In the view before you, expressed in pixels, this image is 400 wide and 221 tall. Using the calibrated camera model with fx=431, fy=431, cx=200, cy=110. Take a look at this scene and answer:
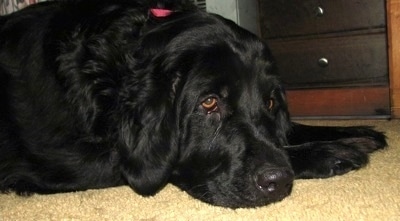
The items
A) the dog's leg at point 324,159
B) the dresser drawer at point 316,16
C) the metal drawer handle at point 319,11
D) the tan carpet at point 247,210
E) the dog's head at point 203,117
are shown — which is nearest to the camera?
the tan carpet at point 247,210

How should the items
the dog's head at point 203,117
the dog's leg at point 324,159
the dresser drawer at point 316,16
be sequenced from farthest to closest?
the dresser drawer at point 316,16 → the dog's leg at point 324,159 → the dog's head at point 203,117

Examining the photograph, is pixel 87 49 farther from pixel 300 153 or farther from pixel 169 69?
pixel 300 153

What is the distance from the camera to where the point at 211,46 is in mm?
1297

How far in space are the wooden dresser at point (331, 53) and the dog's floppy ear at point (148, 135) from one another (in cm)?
148

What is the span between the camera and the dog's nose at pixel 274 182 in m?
1.10

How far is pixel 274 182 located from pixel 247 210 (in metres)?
0.11

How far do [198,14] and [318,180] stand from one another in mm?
649

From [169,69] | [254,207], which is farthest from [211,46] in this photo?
[254,207]

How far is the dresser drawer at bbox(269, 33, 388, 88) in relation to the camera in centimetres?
236

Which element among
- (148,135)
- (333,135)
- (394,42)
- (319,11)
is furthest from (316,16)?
(148,135)

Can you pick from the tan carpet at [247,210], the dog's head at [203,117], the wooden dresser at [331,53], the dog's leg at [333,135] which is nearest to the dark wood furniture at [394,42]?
the wooden dresser at [331,53]

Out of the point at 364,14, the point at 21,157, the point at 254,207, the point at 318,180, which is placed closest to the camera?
the point at 254,207

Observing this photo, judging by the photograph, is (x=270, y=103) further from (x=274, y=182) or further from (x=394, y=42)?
(x=394, y=42)

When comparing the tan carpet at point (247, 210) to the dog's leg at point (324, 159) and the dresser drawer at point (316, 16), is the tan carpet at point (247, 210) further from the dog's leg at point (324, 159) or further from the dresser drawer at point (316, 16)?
the dresser drawer at point (316, 16)
